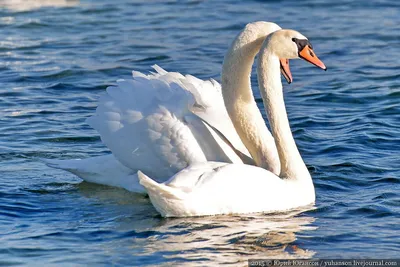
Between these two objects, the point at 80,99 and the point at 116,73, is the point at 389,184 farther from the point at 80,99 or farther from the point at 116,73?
the point at 116,73

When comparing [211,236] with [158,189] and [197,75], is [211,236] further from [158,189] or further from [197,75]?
[197,75]

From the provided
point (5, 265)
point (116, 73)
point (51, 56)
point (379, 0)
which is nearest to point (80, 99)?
point (116, 73)

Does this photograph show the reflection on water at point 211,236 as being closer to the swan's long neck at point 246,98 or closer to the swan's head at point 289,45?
the swan's long neck at point 246,98

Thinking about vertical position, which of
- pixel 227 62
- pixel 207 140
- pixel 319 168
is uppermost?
pixel 227 62

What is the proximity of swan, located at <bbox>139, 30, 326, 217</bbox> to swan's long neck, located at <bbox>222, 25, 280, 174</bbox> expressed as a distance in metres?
0.14

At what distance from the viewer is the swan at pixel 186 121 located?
9547mm

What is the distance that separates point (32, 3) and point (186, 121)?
12265 mm

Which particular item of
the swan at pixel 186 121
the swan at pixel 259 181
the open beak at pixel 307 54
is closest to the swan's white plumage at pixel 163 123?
the swan at pixel 186 121

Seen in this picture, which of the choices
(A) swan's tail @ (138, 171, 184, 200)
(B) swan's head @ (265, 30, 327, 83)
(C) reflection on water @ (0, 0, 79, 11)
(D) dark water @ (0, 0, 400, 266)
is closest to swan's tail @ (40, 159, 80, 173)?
(D) dark water @ (0, 0, 400, 266)

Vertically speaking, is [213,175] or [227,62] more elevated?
[227,62]

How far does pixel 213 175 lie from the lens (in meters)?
8.79

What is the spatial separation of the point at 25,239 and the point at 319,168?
3.64 m

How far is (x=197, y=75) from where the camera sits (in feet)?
50.3

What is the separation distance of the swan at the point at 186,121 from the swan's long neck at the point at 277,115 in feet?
0.51
